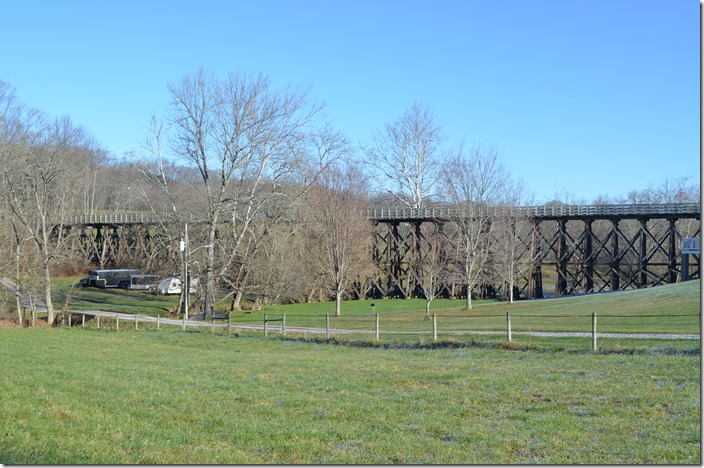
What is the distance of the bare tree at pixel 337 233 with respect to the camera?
45406 millimetres

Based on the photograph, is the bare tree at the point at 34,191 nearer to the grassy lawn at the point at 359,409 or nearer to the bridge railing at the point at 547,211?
the bridge railing at the point at 547,211

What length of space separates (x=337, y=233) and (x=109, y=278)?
105ft

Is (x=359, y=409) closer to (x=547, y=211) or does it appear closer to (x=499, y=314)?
(x=499, y=314)

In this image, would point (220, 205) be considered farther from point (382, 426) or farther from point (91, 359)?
point (382, 426)

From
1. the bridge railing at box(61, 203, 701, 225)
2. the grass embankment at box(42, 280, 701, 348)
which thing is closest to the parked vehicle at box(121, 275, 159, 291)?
the grass embankment at box(42, 280, 701, 348)

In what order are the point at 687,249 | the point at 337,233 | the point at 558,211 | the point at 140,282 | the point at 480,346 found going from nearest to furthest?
1. the point at 480,346
2. the point at 687,249
3. the point at 337,233
4. the point at 558,211
5. the point at 140,282

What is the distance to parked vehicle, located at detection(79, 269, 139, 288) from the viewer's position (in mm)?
68075

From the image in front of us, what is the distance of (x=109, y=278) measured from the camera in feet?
225

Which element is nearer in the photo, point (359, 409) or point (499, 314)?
point (359, 409)

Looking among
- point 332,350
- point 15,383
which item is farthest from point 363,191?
point 15,383

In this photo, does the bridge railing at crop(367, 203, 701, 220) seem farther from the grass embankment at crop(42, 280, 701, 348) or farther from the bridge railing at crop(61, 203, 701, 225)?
the grass embankment at crop(42, 280, 701, 348)

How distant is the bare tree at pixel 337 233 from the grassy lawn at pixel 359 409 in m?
26.3

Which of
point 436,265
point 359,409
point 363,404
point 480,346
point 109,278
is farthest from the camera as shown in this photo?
point 109,278

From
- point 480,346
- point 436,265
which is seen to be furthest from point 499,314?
point 480,346
